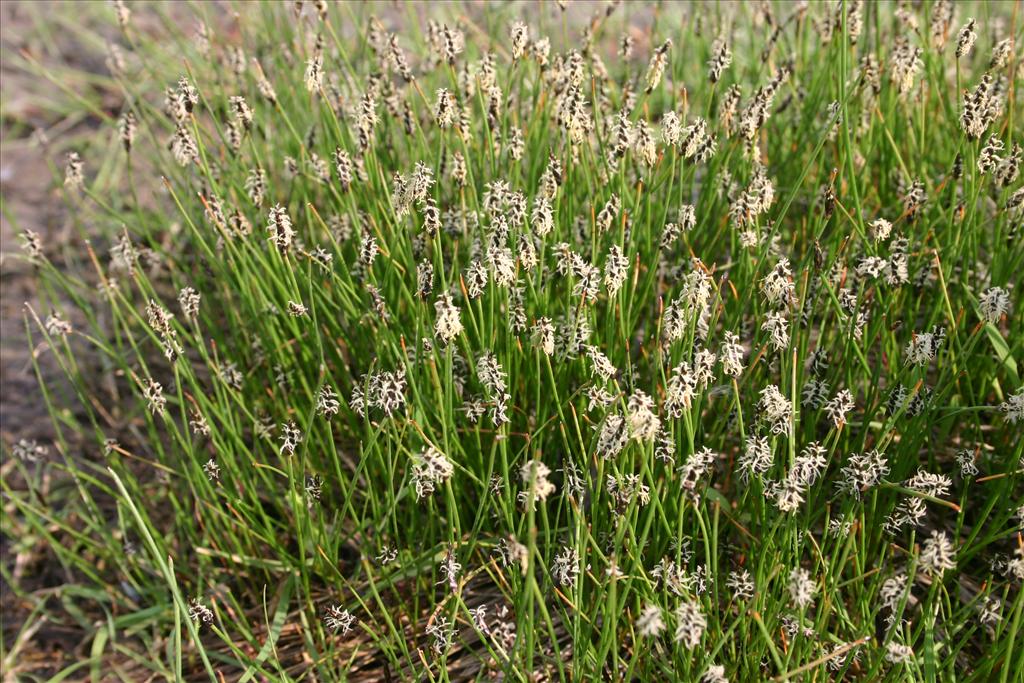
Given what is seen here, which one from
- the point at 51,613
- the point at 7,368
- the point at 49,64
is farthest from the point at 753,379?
the point at 49,64

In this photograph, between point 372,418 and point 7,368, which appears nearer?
point 372,418

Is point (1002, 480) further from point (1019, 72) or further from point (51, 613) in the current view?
point (51, 613)

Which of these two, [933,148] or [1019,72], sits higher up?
[1019,72]

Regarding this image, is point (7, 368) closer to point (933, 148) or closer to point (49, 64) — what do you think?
point (49, 64)

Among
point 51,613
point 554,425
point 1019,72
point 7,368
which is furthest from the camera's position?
point 7,368

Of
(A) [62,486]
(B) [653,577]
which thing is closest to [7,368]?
(A) [62,486]

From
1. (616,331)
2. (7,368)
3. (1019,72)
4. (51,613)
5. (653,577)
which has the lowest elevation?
(51,613)

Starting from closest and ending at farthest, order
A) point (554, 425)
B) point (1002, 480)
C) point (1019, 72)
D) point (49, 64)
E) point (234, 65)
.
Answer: point (1002, 480) → point (554, 425) → point (1019, 72) → point (234, 65) → point (49, 64)
